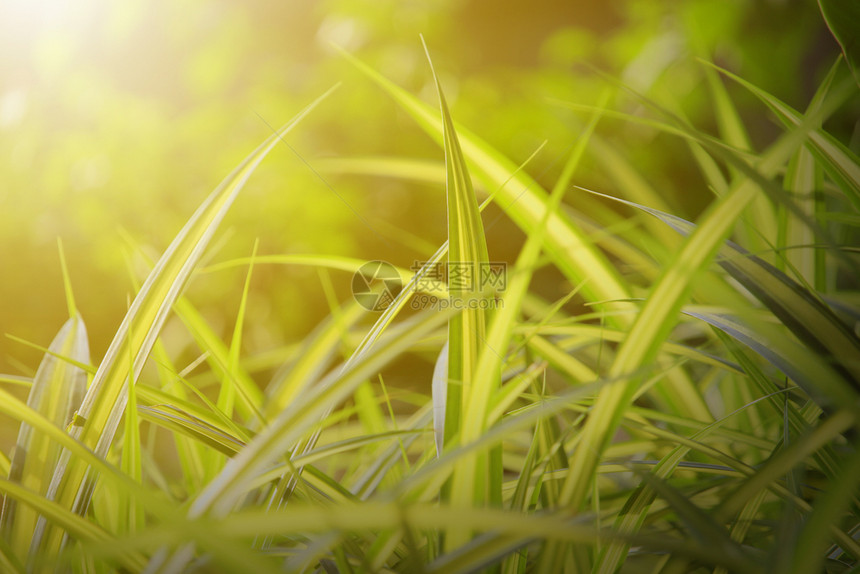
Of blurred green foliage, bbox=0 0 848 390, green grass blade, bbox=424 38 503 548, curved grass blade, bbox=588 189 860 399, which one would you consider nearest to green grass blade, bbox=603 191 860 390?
curved grass blade, bbox=588 189 860 399

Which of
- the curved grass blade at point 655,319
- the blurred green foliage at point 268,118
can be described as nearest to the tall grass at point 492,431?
the curved grass blade at point 655,319

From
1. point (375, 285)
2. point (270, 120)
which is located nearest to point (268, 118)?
point (270, 120)

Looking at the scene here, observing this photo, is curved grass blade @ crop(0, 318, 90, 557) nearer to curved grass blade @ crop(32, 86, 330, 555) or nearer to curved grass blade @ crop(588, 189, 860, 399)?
curved grass blade @ crop(32, 86, 330, 555)

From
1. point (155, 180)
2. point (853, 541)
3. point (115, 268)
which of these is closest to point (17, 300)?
point (115, 268)

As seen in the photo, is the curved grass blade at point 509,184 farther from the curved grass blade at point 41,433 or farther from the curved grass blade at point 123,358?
the curved grass blade at point 41,433

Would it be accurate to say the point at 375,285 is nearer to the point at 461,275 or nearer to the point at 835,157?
the point at 461,275

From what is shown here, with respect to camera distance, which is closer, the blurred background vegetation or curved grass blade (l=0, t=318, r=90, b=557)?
curved grass blade (l=0, t=318, r=90, b=557)

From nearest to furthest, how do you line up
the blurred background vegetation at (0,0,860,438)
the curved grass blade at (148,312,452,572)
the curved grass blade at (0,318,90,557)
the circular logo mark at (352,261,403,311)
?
the curved grass blade at (148,312,452,572)
the curved grass blade at (0,318,90,557)
the circular logo mark at (352,261,403,311)
the blurred background vegetation at (0,0,860,438)
